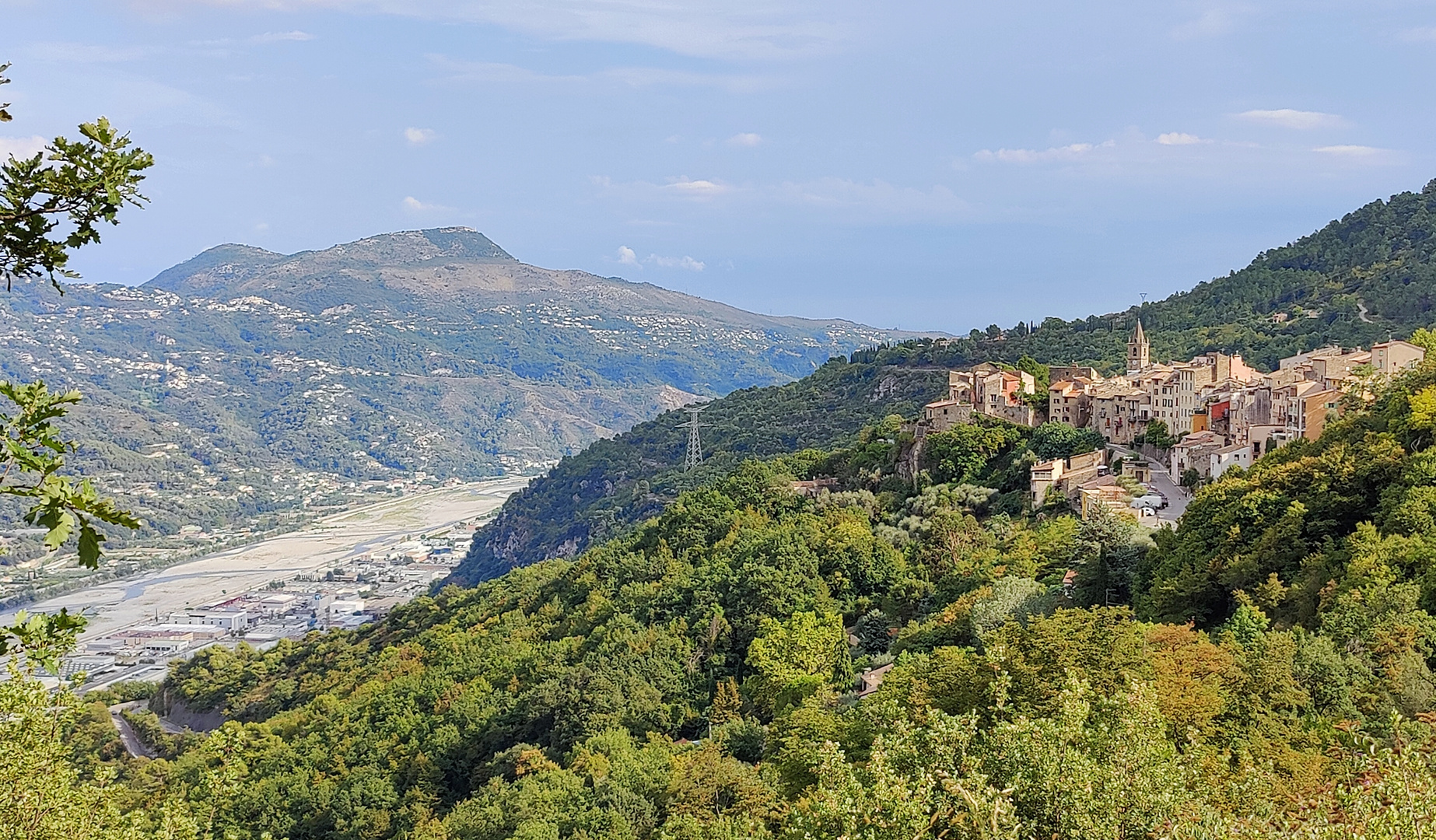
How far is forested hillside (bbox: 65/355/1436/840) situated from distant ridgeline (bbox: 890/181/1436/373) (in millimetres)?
27298

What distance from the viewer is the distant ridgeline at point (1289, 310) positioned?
65188 mm

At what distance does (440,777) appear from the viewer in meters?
30.0

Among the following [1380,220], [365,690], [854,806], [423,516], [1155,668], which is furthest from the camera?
[423,516]

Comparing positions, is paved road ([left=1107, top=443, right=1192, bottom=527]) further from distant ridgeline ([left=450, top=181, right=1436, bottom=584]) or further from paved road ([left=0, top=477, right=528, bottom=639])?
paved road ([left=0, top=477, right=528, bottom=639])

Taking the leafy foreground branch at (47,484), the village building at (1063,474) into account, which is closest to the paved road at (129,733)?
the village building at (1063,474)

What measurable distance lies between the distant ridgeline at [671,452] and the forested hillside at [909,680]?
2759 cm

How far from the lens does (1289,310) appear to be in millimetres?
75000

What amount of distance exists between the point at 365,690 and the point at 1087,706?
32197 millimetres

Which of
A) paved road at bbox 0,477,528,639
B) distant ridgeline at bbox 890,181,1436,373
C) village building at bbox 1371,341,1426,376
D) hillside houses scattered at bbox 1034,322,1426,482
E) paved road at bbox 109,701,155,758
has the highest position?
distant ridgeline at bbox 890,181,1436,373

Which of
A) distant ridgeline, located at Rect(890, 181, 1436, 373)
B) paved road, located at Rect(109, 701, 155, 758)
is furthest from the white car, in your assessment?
paved road, located at Rect(109, 701, 155, 758)

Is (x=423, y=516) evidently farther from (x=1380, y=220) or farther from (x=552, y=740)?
(x=552, y=740)

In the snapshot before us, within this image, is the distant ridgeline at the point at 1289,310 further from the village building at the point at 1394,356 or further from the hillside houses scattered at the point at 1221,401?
the village building at the point at 1394,356

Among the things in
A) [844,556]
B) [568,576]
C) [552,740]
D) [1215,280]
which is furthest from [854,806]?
[1215,280]

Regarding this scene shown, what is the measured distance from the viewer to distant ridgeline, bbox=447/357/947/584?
253ft
